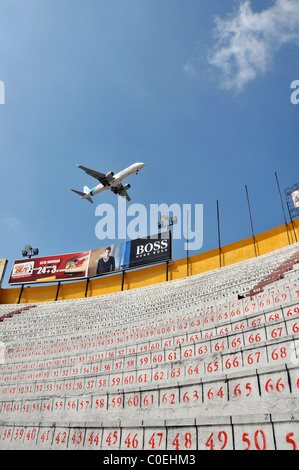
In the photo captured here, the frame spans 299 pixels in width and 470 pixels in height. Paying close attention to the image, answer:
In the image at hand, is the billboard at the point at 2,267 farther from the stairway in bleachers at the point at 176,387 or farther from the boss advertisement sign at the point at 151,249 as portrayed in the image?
the stairway in bleachers at the point at 176,387

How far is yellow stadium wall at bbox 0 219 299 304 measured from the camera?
2145 cm

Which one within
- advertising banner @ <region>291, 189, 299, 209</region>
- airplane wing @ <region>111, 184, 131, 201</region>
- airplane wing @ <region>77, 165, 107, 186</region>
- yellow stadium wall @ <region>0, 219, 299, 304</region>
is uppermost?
airplane wing @ <region>111, 184, 131, 201</region>

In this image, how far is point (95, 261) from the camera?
97.1ft

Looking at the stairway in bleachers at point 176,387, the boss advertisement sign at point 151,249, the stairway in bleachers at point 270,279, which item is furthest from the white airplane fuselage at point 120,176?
the stairway in bleachers at point 176,387

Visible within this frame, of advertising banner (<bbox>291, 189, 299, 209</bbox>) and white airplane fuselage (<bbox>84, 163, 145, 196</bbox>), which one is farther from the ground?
white airplane fuselage (<bbox>84, 163, 145, 196</bbox>)

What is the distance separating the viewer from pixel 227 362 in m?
5.35

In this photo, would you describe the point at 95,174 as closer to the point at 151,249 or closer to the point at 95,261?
the point at 95,261

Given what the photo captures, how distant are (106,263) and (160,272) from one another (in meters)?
5.74

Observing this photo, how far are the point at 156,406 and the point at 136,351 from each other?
2.60m

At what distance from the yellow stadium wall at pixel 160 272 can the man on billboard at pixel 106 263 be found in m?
0.77

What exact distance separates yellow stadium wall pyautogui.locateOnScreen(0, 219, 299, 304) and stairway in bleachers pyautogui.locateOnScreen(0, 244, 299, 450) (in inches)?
474

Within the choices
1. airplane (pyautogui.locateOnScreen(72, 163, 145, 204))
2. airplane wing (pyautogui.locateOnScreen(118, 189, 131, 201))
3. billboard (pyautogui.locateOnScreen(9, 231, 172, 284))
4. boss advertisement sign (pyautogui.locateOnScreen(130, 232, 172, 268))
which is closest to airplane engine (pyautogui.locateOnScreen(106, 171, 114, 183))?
airplane (pyautogui.locateOnScreen(72, 163, 145, 204))

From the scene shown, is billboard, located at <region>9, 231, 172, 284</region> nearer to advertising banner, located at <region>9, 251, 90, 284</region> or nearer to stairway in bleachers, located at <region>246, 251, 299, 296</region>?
advertising banner, located at <region>9, 251, 90, 284</region>

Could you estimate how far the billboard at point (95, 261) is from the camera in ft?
88.6
